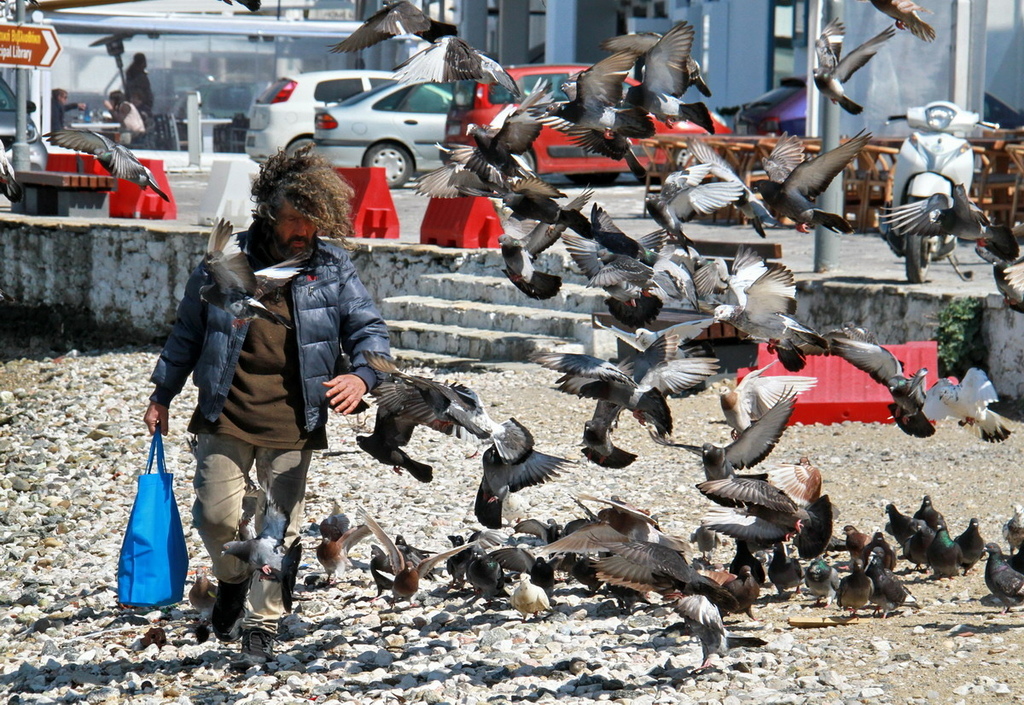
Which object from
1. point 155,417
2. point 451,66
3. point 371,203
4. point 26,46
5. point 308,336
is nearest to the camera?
point 308,336

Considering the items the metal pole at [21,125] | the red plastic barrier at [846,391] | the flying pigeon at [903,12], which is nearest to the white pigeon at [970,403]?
the flying pigeon at [903,12]

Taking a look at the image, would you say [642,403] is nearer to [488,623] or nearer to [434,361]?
[488,623]

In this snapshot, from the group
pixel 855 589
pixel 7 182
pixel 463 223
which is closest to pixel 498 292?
pixel 463 223

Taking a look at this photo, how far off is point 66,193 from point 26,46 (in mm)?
2681

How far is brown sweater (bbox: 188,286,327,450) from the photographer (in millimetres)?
4930

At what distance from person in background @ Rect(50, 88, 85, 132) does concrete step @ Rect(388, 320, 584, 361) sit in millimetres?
15686

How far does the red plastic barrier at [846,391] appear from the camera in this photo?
9.48 m

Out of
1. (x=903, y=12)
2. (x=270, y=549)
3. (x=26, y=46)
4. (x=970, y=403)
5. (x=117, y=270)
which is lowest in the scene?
(x=270, y=549)

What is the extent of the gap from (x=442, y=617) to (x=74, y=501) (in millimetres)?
3340

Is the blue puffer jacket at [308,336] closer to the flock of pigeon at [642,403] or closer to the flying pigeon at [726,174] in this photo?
the flock of pigeon at [642,403]

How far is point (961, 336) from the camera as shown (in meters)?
10.2

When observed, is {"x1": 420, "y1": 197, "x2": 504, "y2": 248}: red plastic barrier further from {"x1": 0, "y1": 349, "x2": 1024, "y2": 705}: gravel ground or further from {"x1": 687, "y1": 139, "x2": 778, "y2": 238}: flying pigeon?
{"x1": 687, "y1": 139, "x2": 778, "y2": 238}: flying pigeon

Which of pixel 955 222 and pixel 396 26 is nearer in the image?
pixel 396 26

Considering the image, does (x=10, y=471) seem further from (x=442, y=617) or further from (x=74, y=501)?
(x=442, y=617)
